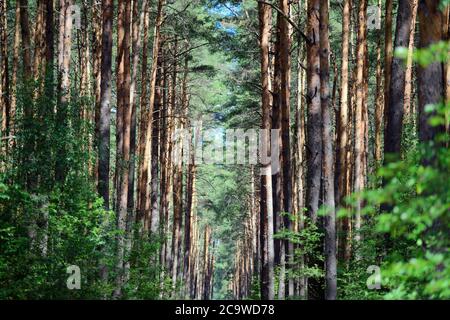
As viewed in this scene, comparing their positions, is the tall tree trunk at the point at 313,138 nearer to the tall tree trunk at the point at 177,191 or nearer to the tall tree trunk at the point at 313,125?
the tall tree trunk at the point at 313,125

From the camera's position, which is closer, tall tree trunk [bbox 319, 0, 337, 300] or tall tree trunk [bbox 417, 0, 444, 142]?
tall tree trunk [bbox 417, 0, 444, 142]

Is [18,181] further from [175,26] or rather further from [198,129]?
[198,129]

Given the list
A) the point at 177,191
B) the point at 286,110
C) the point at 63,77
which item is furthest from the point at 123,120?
the point at 177,191

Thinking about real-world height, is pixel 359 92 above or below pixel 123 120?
above

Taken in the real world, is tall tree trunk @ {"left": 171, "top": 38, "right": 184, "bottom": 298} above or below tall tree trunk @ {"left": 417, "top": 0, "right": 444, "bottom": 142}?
below

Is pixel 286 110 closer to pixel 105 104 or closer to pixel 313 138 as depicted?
pixel 105 104

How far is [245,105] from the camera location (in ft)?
98.7

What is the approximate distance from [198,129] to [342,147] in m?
21.4

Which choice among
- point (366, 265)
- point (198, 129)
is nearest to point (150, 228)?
point (366, 265)

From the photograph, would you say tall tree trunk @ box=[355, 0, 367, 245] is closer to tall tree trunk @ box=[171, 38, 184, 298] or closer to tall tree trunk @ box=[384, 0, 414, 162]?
tall tree trunk @ box=[384, 0, 414, 162]

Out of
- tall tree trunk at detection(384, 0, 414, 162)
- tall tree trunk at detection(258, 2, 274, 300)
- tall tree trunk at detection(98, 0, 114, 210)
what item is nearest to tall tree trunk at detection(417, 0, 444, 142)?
tall tree trunk at detection(384, 0, 414, 162)

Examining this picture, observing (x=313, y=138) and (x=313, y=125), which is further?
(x=313, y=138)

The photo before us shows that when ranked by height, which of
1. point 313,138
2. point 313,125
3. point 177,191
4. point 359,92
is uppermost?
point 359,92

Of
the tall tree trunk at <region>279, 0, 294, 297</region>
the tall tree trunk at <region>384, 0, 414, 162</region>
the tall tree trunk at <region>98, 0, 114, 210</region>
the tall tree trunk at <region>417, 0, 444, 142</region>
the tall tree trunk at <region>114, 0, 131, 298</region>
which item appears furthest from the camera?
the tall tree trunk at <region>279, 0, 294, 297</region>
